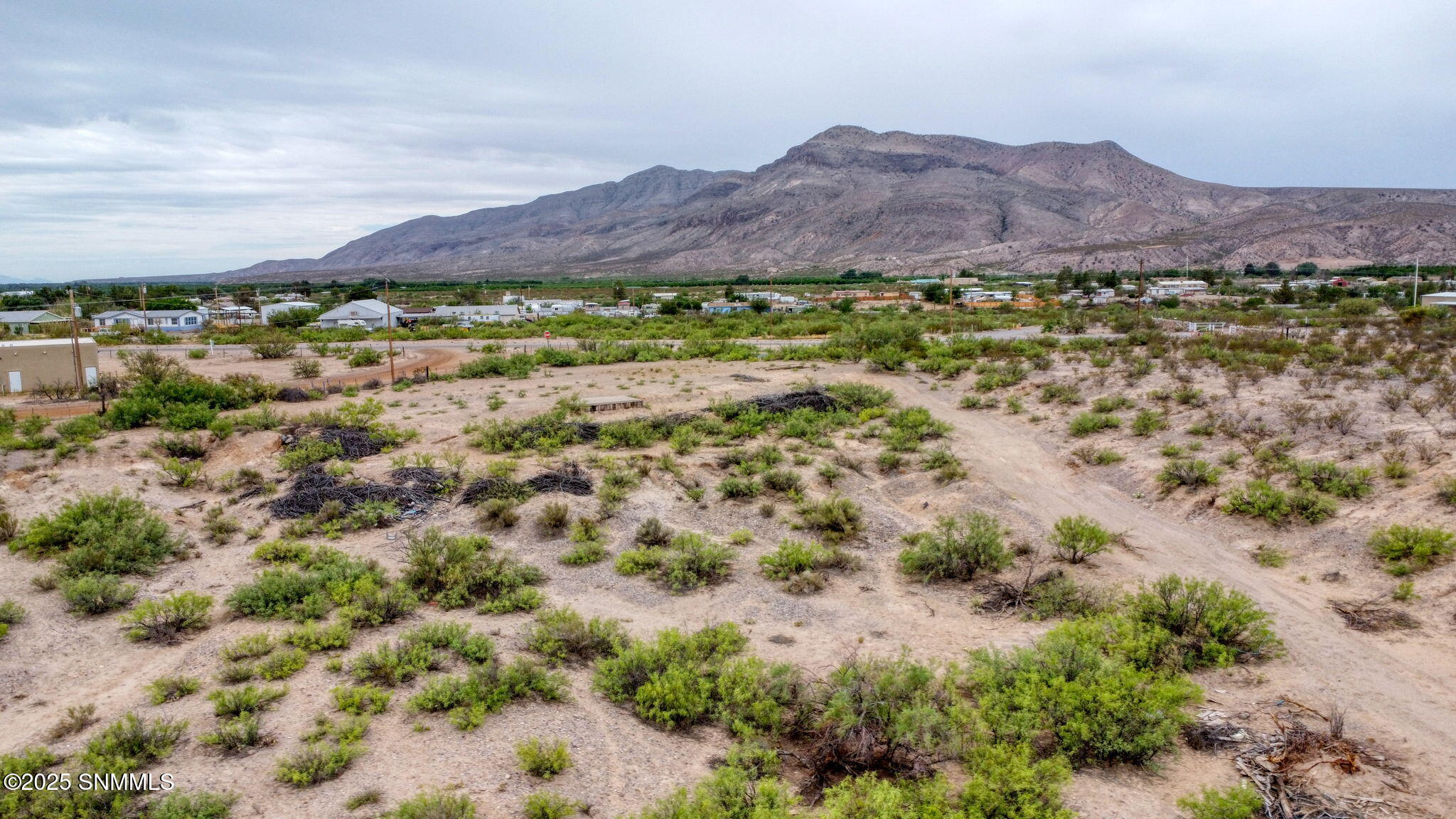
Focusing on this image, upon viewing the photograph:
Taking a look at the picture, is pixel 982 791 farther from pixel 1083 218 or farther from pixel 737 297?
pixel 1083 218

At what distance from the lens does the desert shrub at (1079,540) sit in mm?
9641

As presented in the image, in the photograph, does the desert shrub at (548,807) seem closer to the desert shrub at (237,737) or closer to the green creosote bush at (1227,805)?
the desert shrub at (237,737)

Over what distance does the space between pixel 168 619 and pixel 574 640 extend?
446 cm

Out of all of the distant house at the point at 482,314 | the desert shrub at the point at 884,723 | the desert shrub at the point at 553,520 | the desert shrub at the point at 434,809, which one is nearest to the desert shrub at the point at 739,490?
the desert shrub at the point at 553,520

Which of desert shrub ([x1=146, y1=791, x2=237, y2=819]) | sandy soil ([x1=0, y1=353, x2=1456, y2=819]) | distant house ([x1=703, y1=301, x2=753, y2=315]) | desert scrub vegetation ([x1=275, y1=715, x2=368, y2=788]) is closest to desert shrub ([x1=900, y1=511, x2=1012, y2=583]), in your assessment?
sandy soil ([x1=0, y1=353, x2=1456, y2=819])

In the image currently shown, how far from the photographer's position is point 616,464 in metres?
13.3

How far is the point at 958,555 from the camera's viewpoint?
9656mm

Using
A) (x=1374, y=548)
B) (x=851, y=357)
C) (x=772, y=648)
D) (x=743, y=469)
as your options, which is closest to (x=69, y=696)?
(x=772, y=648)

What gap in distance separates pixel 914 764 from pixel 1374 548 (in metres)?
7.67

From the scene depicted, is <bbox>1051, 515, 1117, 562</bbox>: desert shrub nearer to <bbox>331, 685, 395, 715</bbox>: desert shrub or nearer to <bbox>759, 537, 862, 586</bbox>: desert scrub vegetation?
<bbox>759, 537, 862, 586</bbox>: desert scrub vegetation

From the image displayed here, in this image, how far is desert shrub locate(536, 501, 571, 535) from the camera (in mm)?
10906

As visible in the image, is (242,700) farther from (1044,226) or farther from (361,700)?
(1044,226)

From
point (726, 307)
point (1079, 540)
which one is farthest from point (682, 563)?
point (726, 307)

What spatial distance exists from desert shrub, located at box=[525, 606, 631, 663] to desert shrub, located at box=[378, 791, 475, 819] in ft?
7.53
